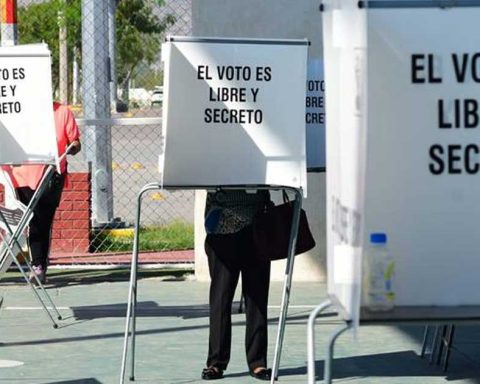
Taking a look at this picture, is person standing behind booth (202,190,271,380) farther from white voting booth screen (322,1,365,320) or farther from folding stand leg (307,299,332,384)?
folding stand leg (307,299,332,384)

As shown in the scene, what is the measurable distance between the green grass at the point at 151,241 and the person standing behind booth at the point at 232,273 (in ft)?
18.3

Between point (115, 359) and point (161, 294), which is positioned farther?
point (161, 294)

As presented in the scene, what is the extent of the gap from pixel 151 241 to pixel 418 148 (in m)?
9.07

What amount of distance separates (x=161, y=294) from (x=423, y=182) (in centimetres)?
637

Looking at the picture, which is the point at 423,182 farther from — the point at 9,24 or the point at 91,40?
the point at 91,40

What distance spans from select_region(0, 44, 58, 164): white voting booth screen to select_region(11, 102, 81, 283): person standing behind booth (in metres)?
1.68

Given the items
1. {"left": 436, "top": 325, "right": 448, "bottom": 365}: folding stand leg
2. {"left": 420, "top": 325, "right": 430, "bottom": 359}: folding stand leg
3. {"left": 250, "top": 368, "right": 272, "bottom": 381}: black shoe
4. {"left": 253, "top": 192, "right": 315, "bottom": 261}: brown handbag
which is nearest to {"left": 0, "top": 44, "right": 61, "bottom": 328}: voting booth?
{"left": 253, "top": 192, "right": 315, "bottom": 261}: brown handbag

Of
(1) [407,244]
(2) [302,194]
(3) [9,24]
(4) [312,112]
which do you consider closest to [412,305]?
(1) [407,244]

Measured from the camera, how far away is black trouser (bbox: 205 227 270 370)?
764cm

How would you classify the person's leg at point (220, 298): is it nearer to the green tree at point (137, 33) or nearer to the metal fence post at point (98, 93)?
the green tree at point (137, 33)

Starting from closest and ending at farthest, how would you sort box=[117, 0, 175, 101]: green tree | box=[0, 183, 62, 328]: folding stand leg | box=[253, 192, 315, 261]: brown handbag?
box=[253, 192, 315, 261]: brown handbag, box=[0, 183, 62, 328]: folding stand leg, box=[117, 0, 175, 101]: green tree

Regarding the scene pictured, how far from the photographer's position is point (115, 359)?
8.34 meters

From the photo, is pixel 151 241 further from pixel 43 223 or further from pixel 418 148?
pixel 418 148

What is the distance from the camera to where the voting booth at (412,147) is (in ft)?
15.6
